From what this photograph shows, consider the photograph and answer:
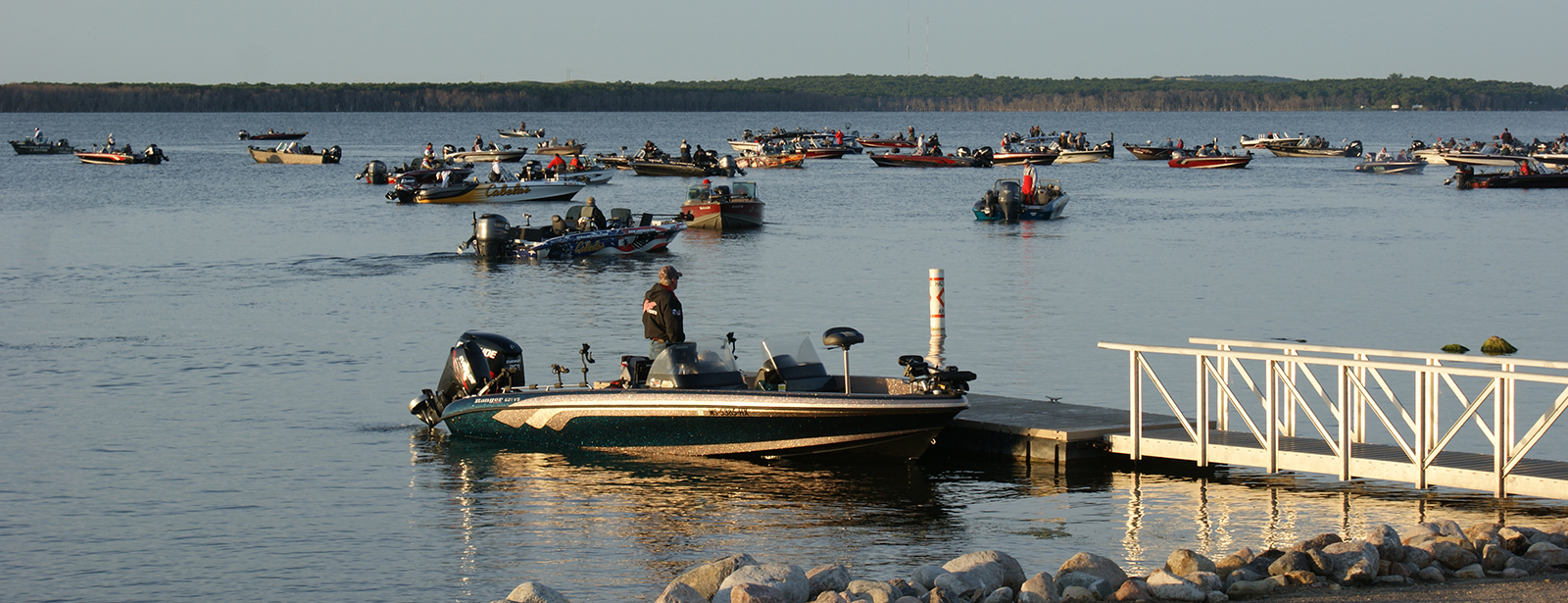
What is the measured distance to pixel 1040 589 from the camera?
31.2ft

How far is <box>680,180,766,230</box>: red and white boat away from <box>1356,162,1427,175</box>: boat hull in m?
53.4

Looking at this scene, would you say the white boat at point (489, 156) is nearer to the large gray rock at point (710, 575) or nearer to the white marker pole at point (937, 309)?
the white marker pole at point (937, 309)

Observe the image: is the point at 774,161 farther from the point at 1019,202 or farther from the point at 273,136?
the point at 273,136

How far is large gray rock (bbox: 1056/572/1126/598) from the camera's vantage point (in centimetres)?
962

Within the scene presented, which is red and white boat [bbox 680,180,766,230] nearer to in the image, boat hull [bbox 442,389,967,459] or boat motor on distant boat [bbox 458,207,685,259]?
boat motor on distant boat [bbox 458,207,685,259]

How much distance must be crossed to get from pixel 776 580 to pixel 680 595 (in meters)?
0.58

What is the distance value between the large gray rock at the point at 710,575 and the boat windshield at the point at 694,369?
218 inches

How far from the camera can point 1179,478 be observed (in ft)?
48.8

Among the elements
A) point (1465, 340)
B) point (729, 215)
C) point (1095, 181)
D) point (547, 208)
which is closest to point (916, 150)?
point (1095, 181)

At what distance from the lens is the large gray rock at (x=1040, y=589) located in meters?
9.46

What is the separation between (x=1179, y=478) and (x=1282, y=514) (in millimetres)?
1604

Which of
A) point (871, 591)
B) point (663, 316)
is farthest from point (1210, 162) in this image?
point (871, 591)

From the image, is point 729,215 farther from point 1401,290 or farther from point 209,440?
point 209,440

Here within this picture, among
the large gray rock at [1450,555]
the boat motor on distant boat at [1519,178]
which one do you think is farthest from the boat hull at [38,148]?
the large gray rock at [1450,555]
